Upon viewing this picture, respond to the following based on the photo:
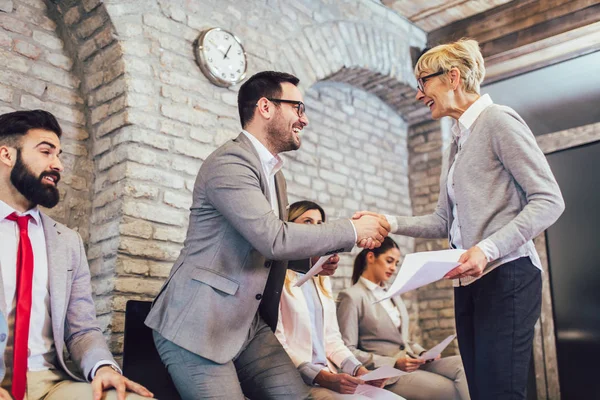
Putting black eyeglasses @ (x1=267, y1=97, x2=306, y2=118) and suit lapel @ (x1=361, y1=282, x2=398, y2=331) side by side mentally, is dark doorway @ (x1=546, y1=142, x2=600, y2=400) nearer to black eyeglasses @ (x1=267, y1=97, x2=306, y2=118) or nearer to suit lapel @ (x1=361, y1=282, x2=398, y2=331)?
suit lapel @ (x1=361, y1=282, x2=398, y2=331)

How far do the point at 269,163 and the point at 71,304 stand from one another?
0.84 meters

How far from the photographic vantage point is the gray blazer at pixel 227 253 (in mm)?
1816

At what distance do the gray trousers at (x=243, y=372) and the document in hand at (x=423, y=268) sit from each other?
538mm

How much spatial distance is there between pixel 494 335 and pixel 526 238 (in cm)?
30

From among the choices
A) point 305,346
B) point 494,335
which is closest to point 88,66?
point 305,346

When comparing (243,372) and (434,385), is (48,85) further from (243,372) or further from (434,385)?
(434,385)

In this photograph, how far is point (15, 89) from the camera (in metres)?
3.03

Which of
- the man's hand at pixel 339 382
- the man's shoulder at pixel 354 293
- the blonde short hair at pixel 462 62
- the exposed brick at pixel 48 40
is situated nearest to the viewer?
the blonde short hair at pixel 462 62

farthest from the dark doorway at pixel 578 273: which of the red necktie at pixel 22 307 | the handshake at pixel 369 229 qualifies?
the red necktie at pixel 22 307

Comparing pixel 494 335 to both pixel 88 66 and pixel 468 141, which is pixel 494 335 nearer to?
pixel 468 141

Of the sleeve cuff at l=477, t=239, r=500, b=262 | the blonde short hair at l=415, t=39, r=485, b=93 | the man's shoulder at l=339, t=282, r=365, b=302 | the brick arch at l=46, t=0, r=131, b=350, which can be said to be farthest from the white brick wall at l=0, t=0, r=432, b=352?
the sleeve cuff at l=477, t=239, r=500, b=262

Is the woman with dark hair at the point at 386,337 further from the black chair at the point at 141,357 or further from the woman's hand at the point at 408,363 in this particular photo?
the black chair at the point at 141,357

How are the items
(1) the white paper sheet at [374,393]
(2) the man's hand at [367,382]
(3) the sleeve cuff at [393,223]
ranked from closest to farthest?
(3) the sleeve cuff at [393,223] < (1) the white paper sheet at [374,393] < (2) the man's hand at [367,382]

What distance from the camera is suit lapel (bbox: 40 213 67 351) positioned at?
1979 millimetres
